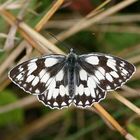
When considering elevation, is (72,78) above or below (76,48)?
above

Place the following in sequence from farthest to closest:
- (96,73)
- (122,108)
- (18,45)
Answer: (122,108)
(18,45)
(96,73)

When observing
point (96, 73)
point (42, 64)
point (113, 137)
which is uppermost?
point (42, 64)

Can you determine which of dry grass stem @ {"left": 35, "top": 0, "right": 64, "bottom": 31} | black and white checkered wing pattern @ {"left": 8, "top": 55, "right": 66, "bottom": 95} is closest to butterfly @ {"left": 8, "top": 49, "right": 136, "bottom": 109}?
black and white checkered wing pattern @ {"left": 8, "top": 55, "right": 66, "bottom": 95}

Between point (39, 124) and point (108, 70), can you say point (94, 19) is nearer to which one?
point (108, 70)

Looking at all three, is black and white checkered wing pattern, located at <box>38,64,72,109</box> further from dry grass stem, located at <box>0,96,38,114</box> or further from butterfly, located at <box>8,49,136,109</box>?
dry grass stem, located at <box>0,96,38,114</box>

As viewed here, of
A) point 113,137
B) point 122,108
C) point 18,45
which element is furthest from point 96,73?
point 113,137

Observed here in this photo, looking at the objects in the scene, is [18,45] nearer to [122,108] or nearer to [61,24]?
[61,24]

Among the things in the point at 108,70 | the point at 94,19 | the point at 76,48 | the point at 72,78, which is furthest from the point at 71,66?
the point at 76,48
